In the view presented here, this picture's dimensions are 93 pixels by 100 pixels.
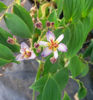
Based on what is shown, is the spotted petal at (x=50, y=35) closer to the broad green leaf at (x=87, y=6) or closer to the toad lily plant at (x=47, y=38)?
the toad lily plant at (x=47, y=38)

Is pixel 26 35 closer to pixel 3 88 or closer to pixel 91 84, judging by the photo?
pixel 3 88

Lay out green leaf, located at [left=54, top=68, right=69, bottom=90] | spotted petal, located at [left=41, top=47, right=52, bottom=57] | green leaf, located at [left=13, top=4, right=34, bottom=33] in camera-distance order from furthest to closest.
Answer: green leaf, located at [left=54, top=68, right=69, bottom=90], green leaf, located at [left=13, top=4, right=34, bottom=33], spotted petal, located at [left=41, top=47, right=52, bottom=57]

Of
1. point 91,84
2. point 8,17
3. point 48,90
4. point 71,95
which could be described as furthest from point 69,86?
point 8,17

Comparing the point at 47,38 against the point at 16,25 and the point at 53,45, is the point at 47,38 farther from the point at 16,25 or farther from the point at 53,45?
the point at 16,25

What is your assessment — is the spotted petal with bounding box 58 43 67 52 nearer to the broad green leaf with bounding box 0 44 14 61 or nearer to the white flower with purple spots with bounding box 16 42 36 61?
the white flower with purple spots with bounding box 16 42 36 61

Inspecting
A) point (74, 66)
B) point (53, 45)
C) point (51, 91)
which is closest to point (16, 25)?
point (53, 45)

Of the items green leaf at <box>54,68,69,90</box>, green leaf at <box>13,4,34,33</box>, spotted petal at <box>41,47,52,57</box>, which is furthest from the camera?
green leaf at <box>54,68,69,90</box>

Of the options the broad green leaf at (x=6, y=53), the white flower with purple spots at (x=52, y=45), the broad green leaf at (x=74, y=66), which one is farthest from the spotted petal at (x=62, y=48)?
the broad green leaf at (x=74, y=66)

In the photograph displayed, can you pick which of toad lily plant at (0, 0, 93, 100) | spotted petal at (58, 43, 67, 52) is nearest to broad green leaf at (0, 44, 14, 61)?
toad lily plant at (0, 0, 93, 100)
